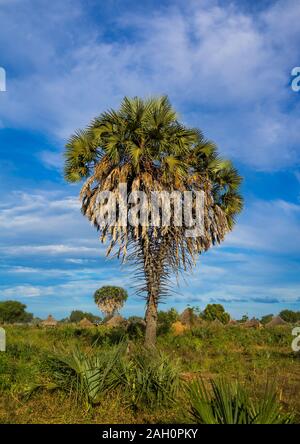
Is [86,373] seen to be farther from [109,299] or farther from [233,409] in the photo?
[109,299]

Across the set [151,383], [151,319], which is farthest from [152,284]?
[151,383]

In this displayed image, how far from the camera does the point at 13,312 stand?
65.8 metres

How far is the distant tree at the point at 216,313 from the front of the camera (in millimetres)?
48316

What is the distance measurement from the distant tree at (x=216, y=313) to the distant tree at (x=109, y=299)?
2822cm

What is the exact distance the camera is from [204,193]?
17.3 meters

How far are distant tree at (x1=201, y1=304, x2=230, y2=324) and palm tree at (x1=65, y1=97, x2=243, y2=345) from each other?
107 feet

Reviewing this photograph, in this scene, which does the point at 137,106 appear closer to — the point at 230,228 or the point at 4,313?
the point at 230,228

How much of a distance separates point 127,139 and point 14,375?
9849 mm

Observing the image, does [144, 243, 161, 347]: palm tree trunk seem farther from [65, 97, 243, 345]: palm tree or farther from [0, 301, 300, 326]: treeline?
[0, 301, 300, 326]: treeline

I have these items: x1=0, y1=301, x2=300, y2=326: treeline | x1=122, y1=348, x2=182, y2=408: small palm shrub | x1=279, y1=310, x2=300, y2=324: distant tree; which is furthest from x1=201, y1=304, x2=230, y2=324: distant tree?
x1=122, y1=348, x2=182, y2=408: small palm shrub

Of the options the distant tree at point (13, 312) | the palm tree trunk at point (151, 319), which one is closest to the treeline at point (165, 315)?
the distant tree at point (13, 312)

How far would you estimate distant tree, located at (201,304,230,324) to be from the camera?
48.3 m
